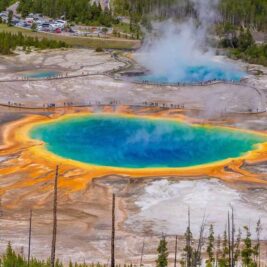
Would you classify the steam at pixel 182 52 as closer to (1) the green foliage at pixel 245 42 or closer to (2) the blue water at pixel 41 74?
(1) the green foliage at pixel 245 42

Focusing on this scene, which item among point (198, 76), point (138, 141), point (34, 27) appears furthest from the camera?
point (34, 27)

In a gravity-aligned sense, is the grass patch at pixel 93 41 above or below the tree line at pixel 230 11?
below

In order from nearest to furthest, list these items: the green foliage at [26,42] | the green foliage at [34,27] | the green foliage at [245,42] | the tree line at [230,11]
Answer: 1. the green foliage at [26,42]
2. the green foliage at [245,42]
3. the tree line at [230,11]
4. the green foliage at [34,27]

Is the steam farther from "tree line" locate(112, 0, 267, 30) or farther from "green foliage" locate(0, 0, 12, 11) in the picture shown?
"green foliage" locate(0, 0, 12, 11)

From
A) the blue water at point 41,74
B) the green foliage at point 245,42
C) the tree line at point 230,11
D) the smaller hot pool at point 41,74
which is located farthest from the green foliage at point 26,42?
the green foliage at point 245,42

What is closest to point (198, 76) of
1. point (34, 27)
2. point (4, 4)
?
point (34, 27)

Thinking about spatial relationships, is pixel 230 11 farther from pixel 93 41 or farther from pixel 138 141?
pixel 138 141
